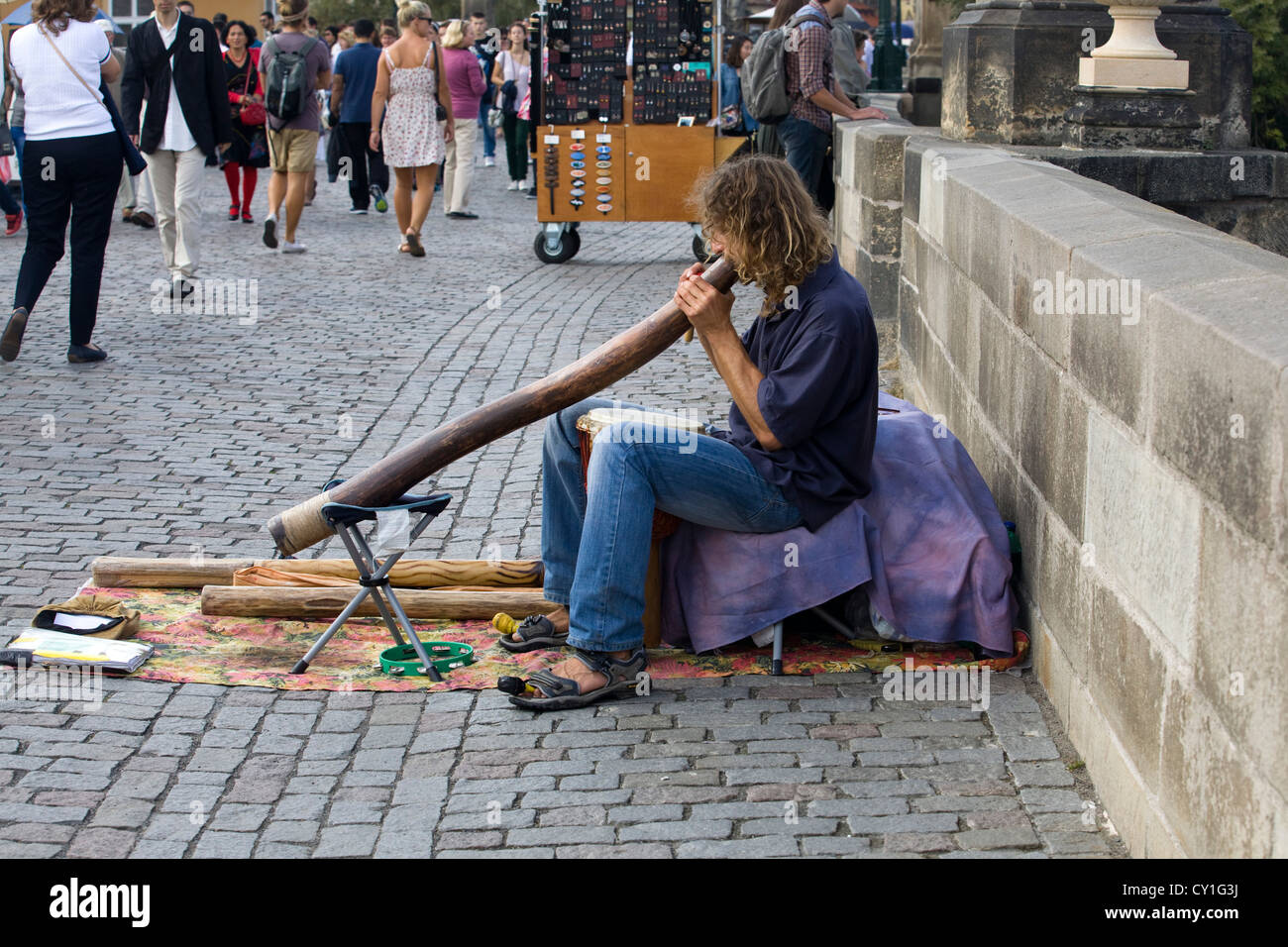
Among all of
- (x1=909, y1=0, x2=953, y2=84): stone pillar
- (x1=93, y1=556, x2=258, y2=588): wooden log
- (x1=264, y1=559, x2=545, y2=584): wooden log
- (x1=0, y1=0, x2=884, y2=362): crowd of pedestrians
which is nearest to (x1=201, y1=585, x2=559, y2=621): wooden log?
(x1=264, y1=559, x2=545, y2=584): wooden log

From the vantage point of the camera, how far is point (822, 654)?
4.61 m

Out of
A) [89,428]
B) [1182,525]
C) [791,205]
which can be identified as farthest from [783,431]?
[89,428]

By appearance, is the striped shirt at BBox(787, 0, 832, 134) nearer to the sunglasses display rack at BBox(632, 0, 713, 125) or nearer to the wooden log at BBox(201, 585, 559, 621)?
the sunglasses display rack at BBox(632, 0, 713, 125)

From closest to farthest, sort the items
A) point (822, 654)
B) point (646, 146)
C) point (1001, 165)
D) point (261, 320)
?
point (822, 654) → point (1001, 165) → point (261, 320) → point (646, 146)

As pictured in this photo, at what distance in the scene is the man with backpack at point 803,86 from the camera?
10.1 metres

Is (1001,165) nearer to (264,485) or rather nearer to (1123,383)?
(1123,383)

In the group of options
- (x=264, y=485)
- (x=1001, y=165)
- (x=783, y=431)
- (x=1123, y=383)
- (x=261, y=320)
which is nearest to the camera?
(x=1123, y=383)

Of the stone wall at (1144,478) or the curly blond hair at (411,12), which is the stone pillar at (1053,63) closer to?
the stone wall at (1144,478)

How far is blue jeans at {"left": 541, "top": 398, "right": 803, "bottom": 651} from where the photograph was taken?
427 centimetres

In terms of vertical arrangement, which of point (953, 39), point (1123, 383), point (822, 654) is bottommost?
point (822, 654)

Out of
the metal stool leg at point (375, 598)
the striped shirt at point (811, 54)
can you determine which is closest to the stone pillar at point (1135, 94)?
the striped shirt at point (811, 54)

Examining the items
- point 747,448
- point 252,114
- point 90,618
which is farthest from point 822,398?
point 252,114

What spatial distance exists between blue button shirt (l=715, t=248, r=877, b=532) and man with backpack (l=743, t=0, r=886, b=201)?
5.89 meters

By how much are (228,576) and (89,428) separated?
257 centimetres
